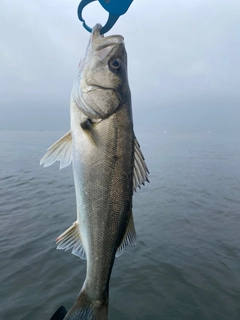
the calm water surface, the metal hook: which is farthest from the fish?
the calm water surface

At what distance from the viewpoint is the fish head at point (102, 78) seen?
2631 millimetres

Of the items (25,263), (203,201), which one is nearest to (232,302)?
(25,263)

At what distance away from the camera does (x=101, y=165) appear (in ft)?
8.43

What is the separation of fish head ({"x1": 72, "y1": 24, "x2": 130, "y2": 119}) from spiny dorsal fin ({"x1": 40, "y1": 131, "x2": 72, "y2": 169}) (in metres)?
0.45

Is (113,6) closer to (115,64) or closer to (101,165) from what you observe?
(115,64)

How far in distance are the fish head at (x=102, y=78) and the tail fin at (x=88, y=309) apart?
6.62 ft

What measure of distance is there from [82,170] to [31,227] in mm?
8744

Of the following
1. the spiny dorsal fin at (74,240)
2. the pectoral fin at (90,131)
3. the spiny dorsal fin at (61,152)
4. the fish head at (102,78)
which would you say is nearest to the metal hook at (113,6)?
the fish head at (102,78)

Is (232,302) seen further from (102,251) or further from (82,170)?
(82,170)

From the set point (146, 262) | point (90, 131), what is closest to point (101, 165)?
point (90, 131)

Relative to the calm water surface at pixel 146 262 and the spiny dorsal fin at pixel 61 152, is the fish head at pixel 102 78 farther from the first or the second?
the calm water surface at pixel 146 262

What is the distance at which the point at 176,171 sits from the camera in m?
24.8

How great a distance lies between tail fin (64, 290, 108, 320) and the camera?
2645 millimetres

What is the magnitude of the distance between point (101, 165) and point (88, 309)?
1.57 metres
